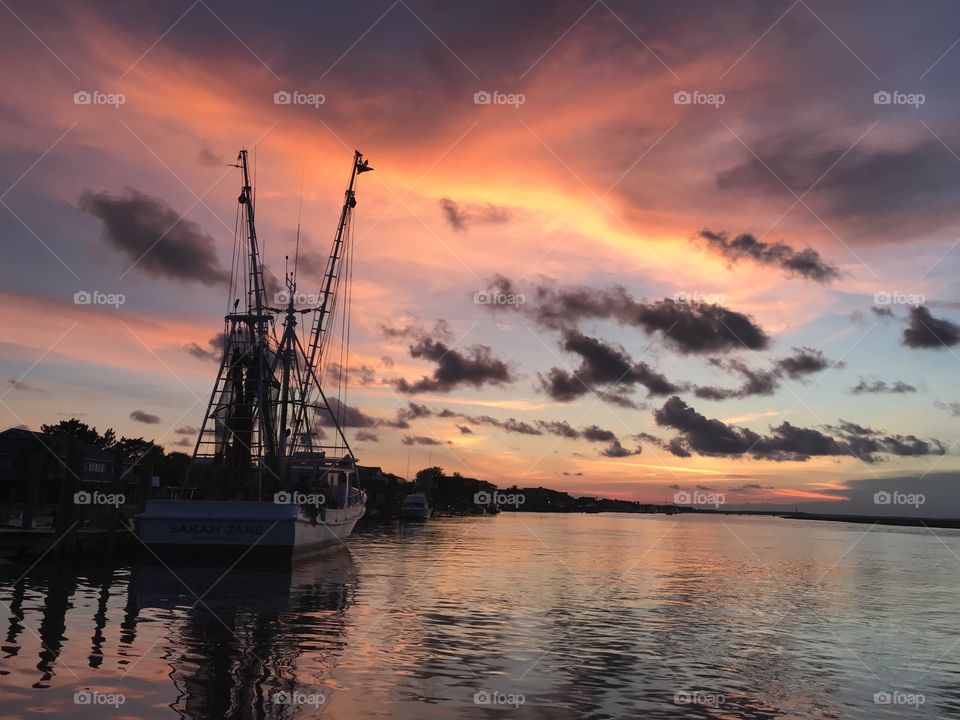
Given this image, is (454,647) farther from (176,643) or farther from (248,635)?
(176,643)

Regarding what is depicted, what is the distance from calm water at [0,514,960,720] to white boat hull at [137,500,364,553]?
1.71 meters

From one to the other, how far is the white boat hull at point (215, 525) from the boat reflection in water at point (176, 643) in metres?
5.70

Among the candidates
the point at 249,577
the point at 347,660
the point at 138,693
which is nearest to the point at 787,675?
the point at 347,660

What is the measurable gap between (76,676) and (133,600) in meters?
13.9

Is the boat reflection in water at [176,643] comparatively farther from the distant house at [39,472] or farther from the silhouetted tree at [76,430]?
the silhouetted tree at [76,430]

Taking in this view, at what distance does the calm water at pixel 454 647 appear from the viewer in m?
17.6

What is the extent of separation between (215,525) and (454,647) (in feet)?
84.3

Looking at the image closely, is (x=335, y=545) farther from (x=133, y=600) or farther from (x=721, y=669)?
(x=721, y=669)

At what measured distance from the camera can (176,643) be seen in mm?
22766

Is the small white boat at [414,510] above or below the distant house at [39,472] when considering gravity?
below

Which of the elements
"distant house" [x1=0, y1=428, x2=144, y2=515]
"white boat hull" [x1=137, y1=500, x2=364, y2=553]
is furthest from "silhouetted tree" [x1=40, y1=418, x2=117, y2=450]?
"white boat hull" [x1=137, y1=500, x2=364, y2=553]

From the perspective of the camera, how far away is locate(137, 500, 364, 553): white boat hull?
4594 cm

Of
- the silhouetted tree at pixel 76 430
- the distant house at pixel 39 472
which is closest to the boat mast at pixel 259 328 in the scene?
the distant house at pixel 39 472

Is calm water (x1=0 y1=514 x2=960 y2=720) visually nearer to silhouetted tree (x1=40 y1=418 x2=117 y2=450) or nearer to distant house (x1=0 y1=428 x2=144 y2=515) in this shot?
distant house (x1=0 y1=428 x2=144 y2=515)
